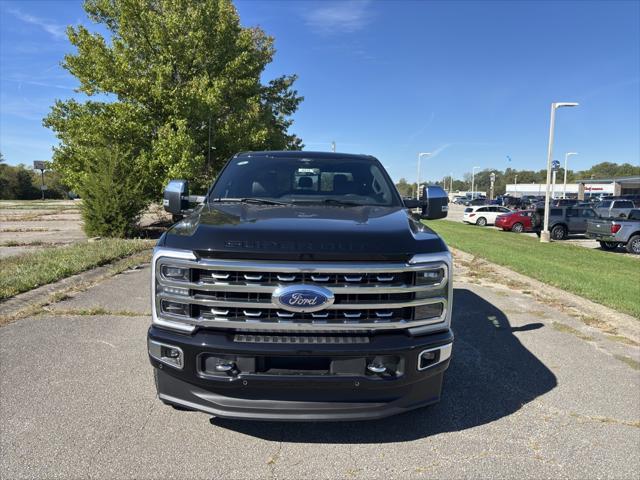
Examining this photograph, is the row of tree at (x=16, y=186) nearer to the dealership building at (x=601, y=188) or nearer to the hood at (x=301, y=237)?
the hood at (x=301, y=237)

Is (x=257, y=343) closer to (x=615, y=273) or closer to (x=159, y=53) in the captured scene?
(x=615, y=273)

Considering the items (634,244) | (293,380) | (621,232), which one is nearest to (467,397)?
(293,380)

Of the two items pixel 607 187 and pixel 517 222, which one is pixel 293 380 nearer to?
pixel 517 222

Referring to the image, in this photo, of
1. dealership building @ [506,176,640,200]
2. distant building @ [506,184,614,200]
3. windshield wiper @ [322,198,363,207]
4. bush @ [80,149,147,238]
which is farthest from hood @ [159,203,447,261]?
distant building @ [506,184,614,200]

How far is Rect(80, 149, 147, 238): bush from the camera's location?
13109mm

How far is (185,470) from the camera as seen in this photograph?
2711mm

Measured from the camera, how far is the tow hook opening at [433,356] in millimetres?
2838

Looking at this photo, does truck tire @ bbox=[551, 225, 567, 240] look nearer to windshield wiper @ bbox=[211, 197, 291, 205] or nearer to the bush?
the bush

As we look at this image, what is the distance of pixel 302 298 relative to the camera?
2.70 m

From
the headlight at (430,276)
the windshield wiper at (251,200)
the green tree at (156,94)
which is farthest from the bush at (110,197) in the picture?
the headlight at (430,276)

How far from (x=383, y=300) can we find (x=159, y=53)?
51.9 ft

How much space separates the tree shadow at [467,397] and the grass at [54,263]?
4.89 meters

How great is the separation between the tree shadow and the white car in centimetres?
2908

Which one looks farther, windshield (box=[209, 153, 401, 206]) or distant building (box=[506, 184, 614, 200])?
distant building (box=[506, 184, 614, 200])
